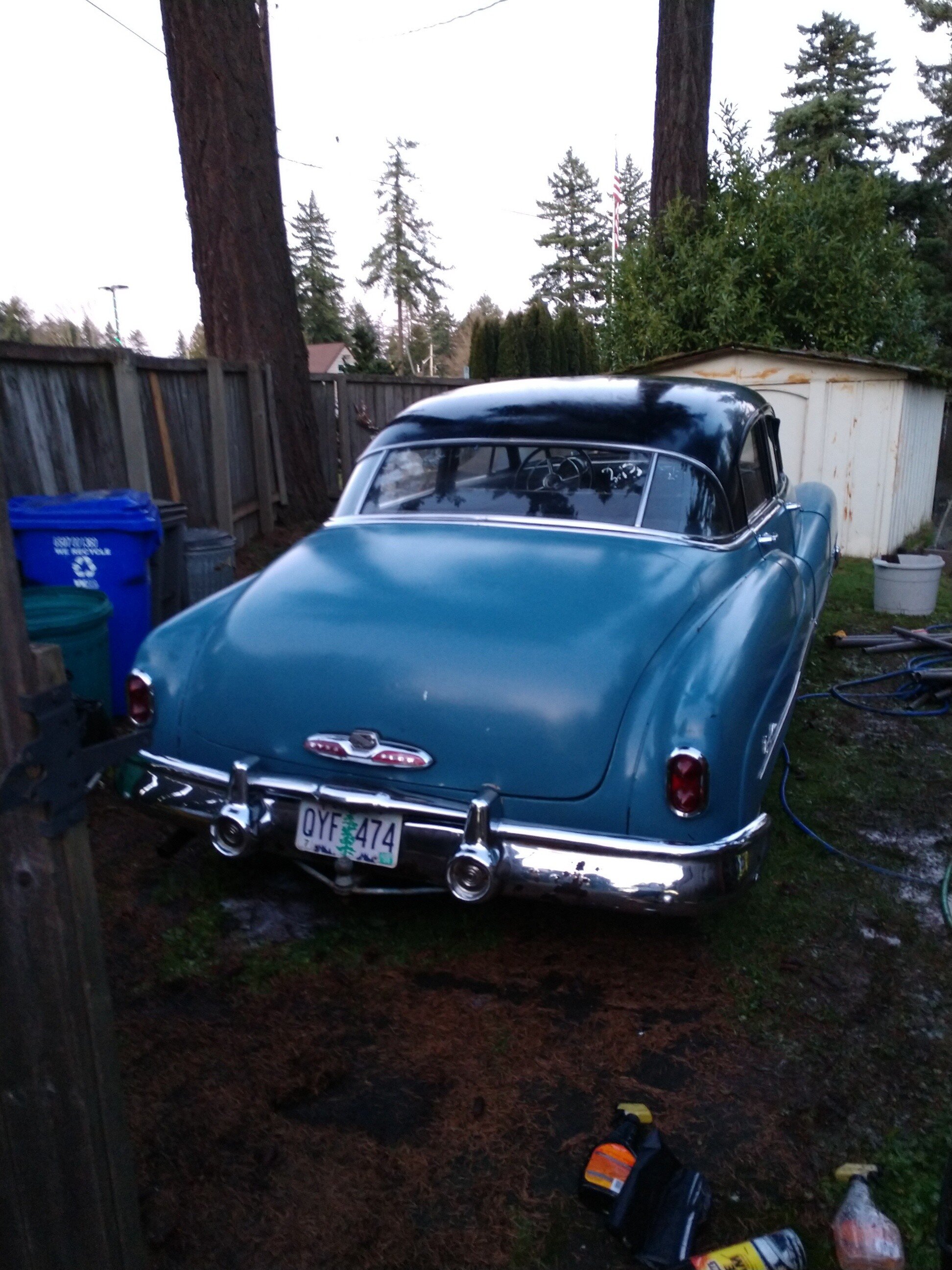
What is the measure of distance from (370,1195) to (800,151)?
29956 millimetres

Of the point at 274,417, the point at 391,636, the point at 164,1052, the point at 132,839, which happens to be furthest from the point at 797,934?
the point at 274,417

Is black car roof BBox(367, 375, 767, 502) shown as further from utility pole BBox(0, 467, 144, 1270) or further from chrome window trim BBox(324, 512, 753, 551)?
utility pole BBox(0, 467, 144, 1270)

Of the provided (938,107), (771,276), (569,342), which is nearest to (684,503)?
(771,276)

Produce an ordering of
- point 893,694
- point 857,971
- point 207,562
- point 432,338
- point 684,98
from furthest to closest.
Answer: point 432,338
point 684,98
point 207,562
point 893,694
point 857,971

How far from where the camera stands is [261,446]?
32.2 feet

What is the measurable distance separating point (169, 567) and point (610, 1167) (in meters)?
4.40

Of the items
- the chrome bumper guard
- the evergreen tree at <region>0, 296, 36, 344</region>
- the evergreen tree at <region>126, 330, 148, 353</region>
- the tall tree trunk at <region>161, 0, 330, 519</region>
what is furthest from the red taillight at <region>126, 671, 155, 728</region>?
the evergreen tree at <region>126, 330, 148, 353</region>

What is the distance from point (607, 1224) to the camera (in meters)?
2.26

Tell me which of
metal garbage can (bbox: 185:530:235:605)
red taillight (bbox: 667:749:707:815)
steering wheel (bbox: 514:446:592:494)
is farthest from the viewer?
metal garbage can (bbox: 185:530:235:605)

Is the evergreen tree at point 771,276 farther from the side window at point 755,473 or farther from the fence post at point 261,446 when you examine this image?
the side window at point 755,473

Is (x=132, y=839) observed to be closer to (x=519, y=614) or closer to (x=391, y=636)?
(x=391, y=636)

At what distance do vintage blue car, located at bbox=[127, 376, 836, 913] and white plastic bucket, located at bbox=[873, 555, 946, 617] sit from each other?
3987 millimetres

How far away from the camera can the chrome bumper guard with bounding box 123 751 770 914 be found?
282 centimetres

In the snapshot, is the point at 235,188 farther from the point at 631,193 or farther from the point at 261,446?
the point at 631,193
